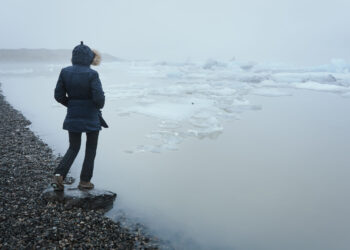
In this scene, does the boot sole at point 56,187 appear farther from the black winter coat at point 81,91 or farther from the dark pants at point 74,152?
the black winter coat at point 81,91

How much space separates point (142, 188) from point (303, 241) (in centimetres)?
226

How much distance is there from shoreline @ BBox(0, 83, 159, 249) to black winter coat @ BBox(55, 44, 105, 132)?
98 centimetres

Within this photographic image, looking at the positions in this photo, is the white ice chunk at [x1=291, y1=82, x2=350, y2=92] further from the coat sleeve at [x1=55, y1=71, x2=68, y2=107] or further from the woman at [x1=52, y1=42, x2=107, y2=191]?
the coat sleeve at [x1=55, y1=71, x2=68, y2=107]

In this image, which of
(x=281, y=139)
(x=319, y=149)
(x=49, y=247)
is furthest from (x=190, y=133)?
(x=49, y=247)

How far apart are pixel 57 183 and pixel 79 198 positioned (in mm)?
325

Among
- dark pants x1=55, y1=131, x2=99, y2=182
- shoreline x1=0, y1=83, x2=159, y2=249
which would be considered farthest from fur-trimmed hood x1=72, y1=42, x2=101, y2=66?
shoreline x1=0, y1=83, x2=159, y2=249

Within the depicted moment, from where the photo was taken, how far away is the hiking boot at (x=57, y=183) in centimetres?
373

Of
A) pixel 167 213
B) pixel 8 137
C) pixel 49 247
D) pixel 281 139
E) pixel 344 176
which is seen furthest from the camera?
pixel 281 139

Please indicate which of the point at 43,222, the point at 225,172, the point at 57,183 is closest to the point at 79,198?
the point at 57,183

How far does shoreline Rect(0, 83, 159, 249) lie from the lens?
300 cm

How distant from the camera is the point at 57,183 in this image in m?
3.77

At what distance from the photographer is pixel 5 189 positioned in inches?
156

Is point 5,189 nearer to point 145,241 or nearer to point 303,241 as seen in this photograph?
point 145,241

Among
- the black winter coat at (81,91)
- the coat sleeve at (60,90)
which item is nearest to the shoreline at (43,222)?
the black winter coat at (81,91)
